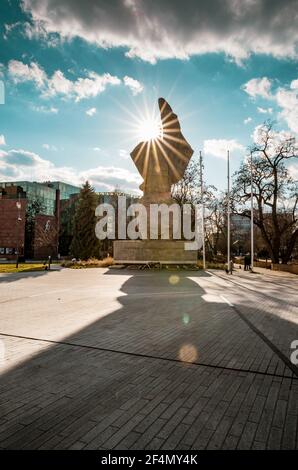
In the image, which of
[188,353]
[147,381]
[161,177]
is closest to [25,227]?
[161,177]

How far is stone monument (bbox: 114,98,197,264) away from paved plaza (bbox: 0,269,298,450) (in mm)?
19581

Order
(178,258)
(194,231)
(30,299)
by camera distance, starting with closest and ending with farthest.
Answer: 1. (30,299)
2. (178,258)
3. (194,231)

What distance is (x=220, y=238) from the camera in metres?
54.7

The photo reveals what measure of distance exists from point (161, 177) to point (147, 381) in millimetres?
26831

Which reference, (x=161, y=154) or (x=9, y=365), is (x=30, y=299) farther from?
(x=161, y=154)

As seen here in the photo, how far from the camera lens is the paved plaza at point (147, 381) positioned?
2.84 meters

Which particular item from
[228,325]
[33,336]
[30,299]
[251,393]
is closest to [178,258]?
[30,299]

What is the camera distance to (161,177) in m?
29.7

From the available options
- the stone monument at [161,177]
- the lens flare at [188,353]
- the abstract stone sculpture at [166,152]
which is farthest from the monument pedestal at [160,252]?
the lens flare at [188,353]

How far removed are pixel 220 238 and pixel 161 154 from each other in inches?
1115

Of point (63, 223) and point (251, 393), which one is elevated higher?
point (63, 223)

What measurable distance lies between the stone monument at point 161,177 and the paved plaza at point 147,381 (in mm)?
19581

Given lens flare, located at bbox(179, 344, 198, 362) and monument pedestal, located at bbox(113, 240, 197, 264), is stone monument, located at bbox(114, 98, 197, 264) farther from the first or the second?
lens flare, located at bbox(179, 344, 198, 362)

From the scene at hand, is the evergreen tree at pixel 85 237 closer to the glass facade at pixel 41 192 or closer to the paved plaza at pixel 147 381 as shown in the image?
the glass facade at pixel 41 192
